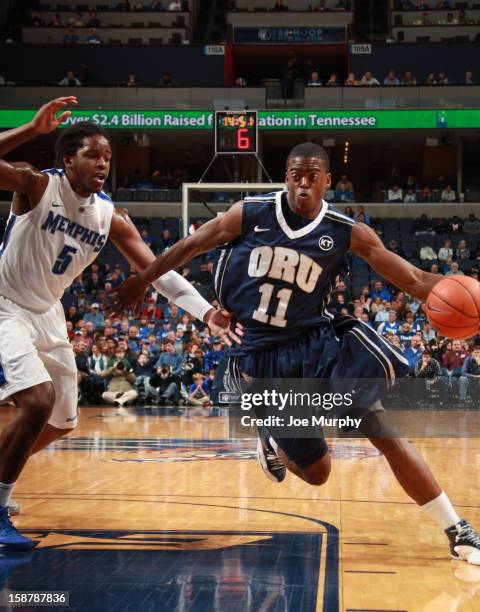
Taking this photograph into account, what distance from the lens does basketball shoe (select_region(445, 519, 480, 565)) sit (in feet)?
13.5

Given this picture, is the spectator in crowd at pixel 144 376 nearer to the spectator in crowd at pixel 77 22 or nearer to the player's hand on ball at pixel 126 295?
the player's hand on ball at pixel 126 295

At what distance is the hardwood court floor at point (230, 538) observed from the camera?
11.6 ft

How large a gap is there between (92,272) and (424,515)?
16557 mm

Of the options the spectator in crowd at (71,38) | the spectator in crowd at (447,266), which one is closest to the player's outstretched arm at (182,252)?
the spectator in crowd at (447,266)

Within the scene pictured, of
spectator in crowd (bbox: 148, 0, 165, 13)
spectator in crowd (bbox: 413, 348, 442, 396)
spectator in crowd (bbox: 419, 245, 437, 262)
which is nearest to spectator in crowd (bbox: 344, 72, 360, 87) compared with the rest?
spectator in crowd (bbox: 419, 245, 437, 262)

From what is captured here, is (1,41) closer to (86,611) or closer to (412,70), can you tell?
(412,70)

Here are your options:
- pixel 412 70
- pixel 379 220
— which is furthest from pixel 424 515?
pixel 412 70

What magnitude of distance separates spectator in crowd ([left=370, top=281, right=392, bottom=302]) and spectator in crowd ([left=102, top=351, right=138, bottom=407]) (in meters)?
5.99

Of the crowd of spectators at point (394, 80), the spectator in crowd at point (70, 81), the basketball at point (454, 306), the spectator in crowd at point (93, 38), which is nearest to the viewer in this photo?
the basketball at point (454, 306)

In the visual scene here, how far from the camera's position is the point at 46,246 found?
4.75m

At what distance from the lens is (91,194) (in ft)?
16.1

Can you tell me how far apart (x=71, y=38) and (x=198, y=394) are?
18.3m

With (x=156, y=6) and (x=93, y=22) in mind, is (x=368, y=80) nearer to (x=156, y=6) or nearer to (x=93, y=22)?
(x=156, y=6)

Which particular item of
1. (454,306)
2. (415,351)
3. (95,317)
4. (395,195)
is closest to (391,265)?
(454,306)
